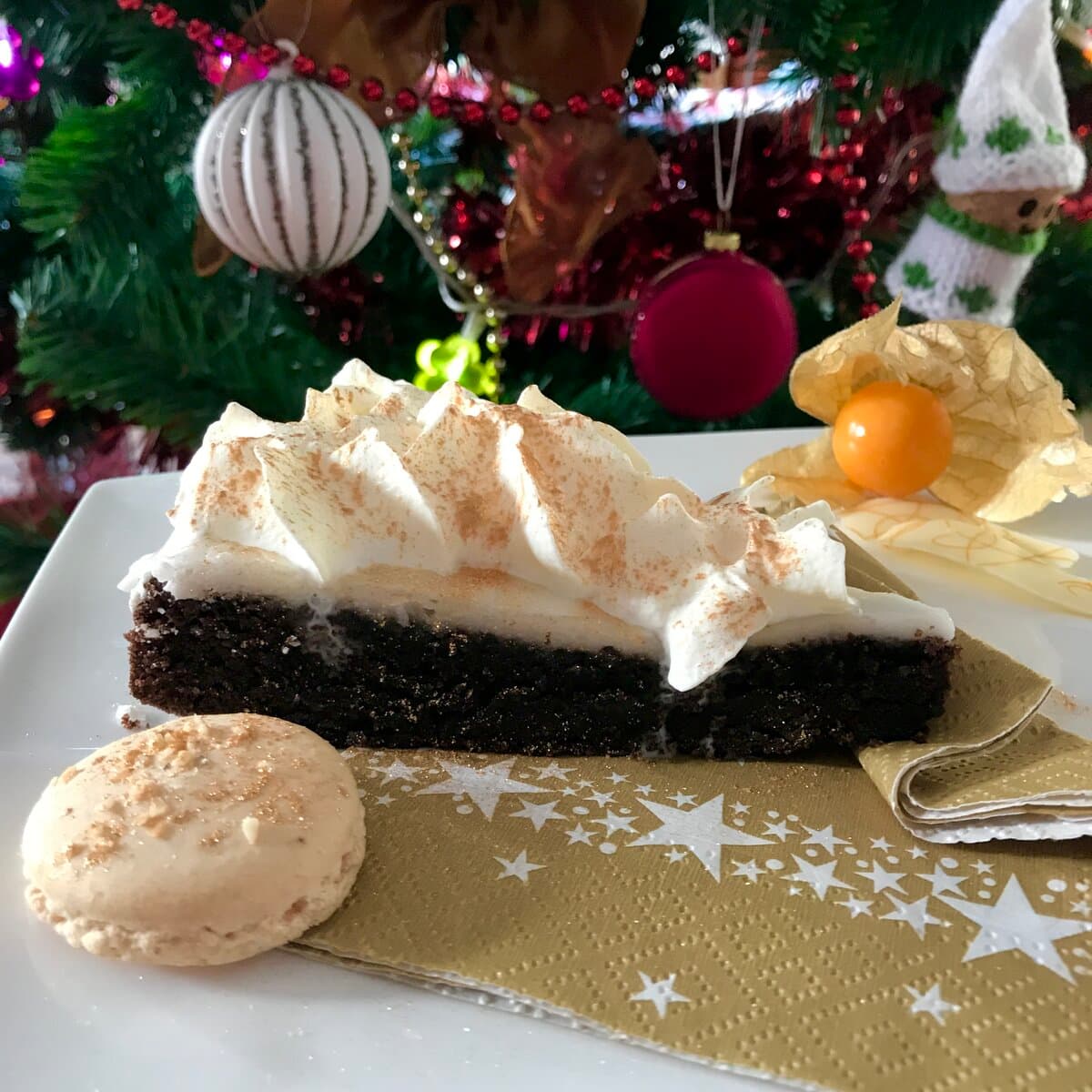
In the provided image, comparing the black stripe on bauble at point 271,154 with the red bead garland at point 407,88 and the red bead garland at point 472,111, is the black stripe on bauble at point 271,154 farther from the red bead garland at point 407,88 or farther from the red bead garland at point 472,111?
the red bead garland at point 472,111

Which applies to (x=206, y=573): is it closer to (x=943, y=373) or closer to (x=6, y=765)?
(x=6, y=765)

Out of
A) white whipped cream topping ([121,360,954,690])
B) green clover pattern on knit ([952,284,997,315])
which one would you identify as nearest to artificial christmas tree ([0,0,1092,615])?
green clover pattern on knit ([952,284,997,315])

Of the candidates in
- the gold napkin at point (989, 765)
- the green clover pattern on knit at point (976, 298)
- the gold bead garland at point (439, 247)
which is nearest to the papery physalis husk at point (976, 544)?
the gold napkin at point (989, 765)

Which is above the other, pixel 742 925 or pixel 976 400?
pixel 976 400

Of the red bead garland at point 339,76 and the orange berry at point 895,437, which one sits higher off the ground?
the red bead garland at point 339,76

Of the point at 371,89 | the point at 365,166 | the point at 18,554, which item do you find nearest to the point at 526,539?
the point at 365,166

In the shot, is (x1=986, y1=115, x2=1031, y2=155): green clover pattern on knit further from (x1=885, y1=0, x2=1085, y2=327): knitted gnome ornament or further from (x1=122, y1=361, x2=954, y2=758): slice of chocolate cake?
(x1=122, y1=361, x2=954, y2=758): slice of chocolate cake

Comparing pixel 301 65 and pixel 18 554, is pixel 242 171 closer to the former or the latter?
pixel 301 65
